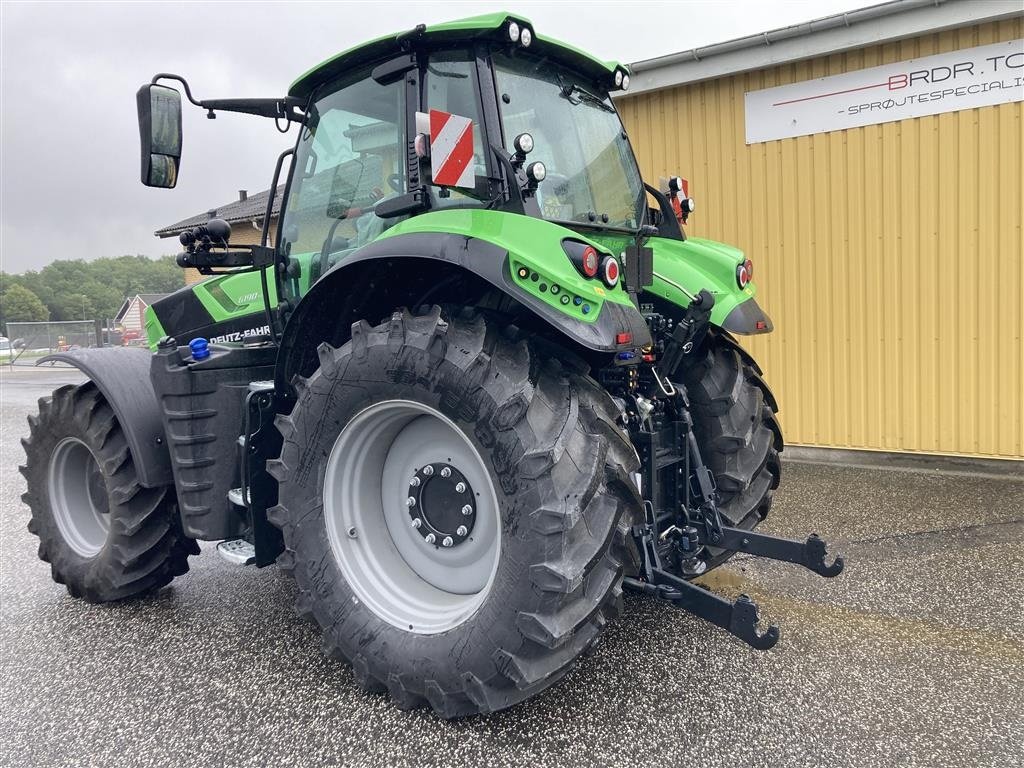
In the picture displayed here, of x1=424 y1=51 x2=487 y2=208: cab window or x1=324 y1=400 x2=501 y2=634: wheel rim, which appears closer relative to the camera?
x1=324 y1=400 x2=501 y2=634: wheel rim

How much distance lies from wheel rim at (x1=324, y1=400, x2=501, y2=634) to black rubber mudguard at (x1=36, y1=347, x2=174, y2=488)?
117 cm

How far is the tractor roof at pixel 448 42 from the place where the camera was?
8.87 feet

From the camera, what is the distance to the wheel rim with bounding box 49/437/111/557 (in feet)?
12.8

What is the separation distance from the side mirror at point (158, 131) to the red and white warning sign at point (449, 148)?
1.32 metres

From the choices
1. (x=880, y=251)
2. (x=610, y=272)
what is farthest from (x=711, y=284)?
(x=880, y=251)

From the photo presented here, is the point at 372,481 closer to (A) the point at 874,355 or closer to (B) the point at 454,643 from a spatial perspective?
(B) the point at 454,643

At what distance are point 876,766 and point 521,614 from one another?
1.17m

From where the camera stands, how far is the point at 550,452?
2234 mm

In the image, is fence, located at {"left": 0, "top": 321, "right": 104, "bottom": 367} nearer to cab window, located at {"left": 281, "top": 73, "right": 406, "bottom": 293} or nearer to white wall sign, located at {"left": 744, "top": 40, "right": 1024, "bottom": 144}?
white wall sign, located at {"left": 744, "top": 40, "right": 1024, "bottom": 144}

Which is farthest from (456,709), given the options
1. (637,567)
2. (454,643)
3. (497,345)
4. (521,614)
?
(497,345)

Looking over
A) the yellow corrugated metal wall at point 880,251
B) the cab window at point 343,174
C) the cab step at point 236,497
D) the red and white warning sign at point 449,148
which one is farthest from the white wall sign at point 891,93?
the cab step at point 236,497

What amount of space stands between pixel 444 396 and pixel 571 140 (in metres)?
1.43

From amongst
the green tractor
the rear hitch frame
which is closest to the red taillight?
the green tractor

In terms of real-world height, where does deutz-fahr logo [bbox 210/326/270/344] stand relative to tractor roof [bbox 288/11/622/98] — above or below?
below
